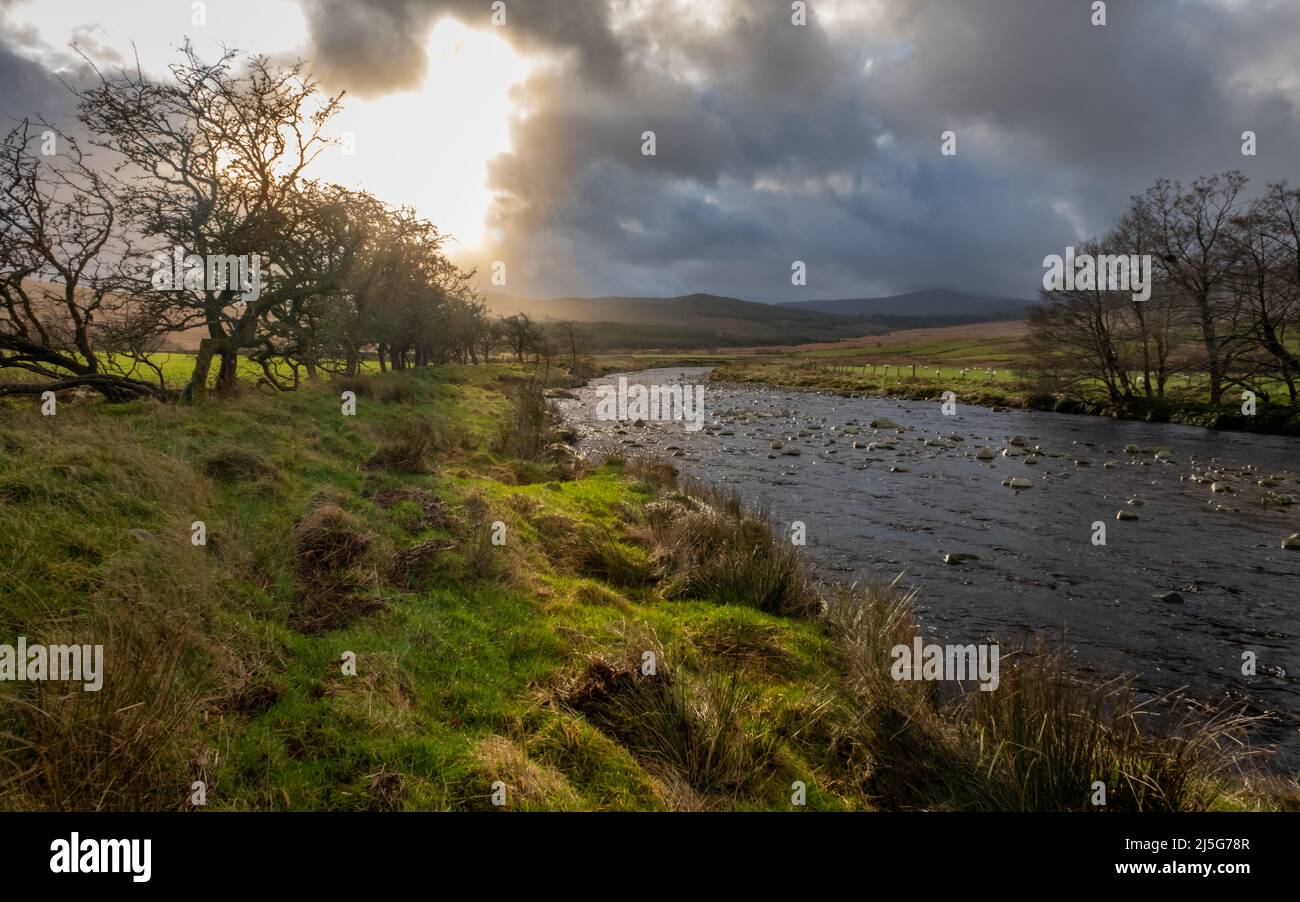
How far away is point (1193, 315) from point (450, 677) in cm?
4619

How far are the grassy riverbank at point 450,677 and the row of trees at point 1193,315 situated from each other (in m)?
37.9

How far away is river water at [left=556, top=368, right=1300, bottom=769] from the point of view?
8586 millimetres

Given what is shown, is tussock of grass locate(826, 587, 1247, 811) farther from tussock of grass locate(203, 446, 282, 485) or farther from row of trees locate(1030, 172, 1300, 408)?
row of trees locate(1030, 172, 1300, 408)

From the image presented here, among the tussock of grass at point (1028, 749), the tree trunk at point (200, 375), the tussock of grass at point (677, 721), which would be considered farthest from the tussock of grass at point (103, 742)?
the tree trunk at point (200, 375)

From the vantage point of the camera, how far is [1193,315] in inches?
1373

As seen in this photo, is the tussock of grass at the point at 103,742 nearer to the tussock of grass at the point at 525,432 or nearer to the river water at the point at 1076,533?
the river water at the point at 1076,533

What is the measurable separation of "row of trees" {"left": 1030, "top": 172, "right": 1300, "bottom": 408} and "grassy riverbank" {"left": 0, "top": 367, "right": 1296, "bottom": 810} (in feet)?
124

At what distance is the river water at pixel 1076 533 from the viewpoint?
8586 millimetres

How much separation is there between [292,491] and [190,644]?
5.48m

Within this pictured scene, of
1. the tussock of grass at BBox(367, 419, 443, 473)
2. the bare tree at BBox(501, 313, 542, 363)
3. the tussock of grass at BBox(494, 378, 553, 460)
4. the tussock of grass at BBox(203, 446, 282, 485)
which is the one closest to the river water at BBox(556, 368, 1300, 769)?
the tussock of grass at BBox(494, 378, 553, 460)

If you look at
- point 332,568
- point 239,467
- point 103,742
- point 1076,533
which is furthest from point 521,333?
point 103,742

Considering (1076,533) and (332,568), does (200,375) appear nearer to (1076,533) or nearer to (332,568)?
(332,568)
